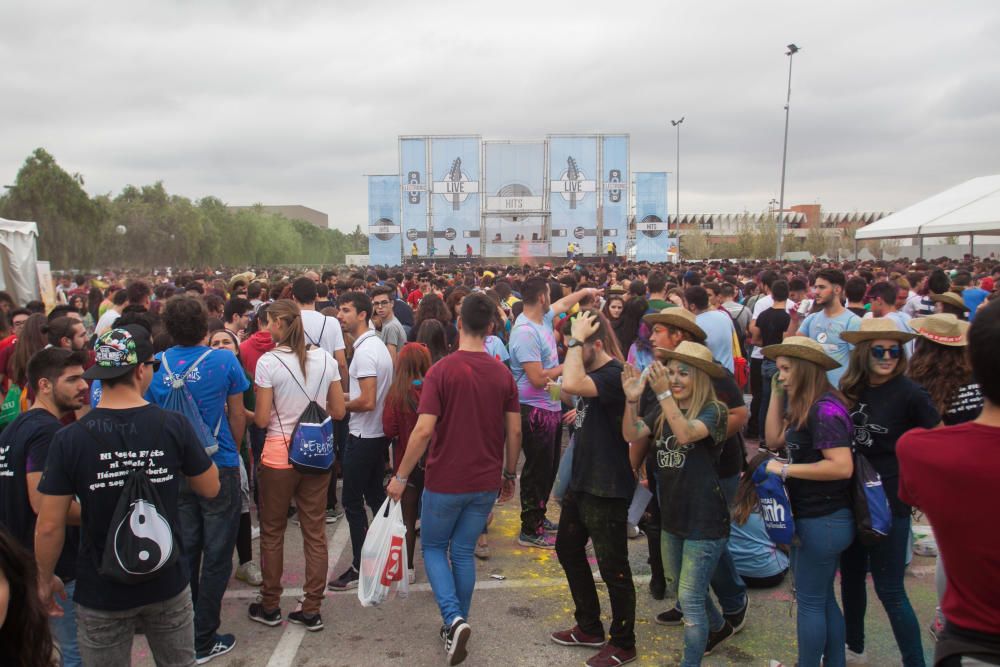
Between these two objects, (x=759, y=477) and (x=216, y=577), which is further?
(x=216, y=577)

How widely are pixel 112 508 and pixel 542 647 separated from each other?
2.43m

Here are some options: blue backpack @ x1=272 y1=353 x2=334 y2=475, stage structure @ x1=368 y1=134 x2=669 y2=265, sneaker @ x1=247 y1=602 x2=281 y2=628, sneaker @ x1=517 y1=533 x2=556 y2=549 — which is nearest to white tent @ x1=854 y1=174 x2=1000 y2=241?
stage structure @ x1=368 y1=134 x2=669 y2=265

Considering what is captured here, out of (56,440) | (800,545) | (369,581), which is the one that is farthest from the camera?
(369,581)

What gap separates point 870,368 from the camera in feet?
11.1

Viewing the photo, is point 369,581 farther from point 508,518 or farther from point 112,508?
point 508,518

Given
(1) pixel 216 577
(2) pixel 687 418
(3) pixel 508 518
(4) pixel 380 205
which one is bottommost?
(3) pixel 508 518

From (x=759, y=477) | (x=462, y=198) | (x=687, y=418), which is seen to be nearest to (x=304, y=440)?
(x=687, y=418)

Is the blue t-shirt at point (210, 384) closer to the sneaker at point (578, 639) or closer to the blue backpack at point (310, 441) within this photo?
the blue backpack at point (310, 441)

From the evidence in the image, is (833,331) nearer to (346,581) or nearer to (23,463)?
(346,581)

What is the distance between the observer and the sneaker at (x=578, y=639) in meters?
3.97

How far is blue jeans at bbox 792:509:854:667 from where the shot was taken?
3174mm

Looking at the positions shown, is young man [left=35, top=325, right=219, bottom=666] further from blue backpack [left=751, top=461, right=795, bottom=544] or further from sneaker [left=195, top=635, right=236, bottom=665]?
blue backpack [left=751, top=461, right=795, bottom=544]

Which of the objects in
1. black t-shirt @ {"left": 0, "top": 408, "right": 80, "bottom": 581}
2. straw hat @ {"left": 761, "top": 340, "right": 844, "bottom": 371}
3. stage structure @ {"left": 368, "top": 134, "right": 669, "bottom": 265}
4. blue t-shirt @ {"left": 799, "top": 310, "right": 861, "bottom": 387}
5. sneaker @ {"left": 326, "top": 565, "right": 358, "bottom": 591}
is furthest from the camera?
stage structure @ {"left": 368, "top": 134, "right": 669, "bottom": 265}

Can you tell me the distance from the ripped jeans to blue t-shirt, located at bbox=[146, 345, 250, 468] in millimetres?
2353
